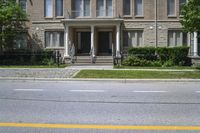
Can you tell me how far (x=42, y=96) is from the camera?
11.1 meters

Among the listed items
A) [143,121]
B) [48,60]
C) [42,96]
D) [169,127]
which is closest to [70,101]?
[42,96]

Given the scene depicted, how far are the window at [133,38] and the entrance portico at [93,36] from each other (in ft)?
3.45

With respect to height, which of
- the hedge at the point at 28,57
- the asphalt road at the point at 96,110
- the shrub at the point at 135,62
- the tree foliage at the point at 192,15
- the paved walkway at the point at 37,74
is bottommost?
the asphalt road at the point at 96,110

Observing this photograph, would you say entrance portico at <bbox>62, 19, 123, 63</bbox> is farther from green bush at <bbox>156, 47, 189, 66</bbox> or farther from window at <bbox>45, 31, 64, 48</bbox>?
green bush at <bbox>156, 47, 189, 66</bbox>

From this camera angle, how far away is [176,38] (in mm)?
32125

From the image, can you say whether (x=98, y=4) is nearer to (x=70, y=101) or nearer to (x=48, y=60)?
(x=48, y=60)

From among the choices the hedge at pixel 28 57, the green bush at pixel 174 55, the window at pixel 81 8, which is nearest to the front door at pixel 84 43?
the window at pixel 81 8

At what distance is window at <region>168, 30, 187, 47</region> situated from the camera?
32031 mm

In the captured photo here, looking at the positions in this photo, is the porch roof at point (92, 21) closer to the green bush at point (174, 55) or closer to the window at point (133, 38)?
the window at point (133, 38)

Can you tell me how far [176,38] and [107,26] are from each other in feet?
21.3

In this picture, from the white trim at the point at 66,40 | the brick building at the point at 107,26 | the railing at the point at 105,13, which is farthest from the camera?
the railing at the point at 105,13

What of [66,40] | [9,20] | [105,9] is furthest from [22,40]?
[105,9]

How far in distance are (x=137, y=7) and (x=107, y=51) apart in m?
4.96

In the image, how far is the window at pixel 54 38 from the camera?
32.8 metres
